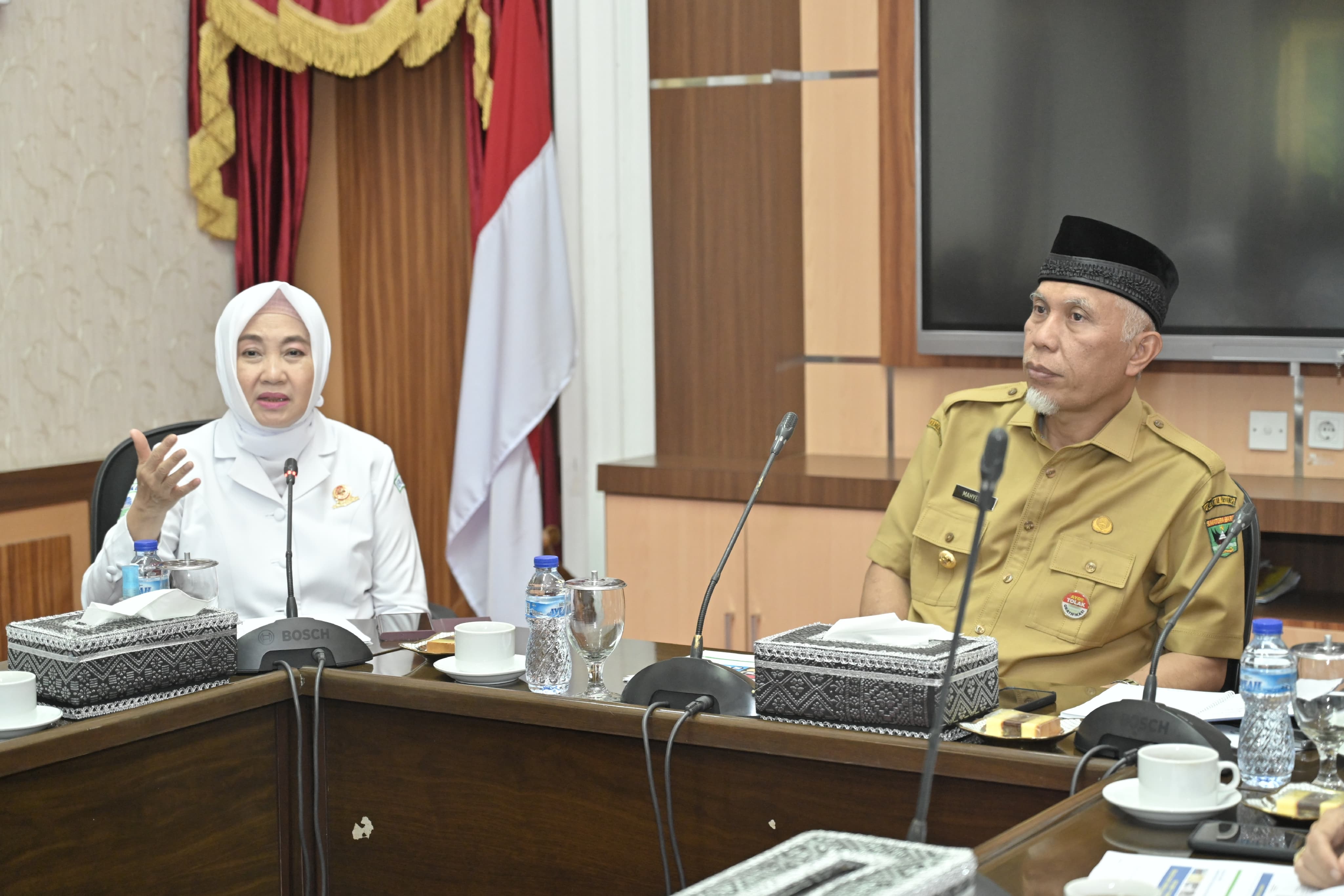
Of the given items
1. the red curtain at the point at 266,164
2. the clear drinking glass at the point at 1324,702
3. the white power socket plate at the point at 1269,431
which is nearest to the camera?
the clear drinking glass at the point at 1324,702

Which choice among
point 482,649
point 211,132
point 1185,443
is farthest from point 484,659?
point 211,132

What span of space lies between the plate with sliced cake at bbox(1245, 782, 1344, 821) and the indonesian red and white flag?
270cm

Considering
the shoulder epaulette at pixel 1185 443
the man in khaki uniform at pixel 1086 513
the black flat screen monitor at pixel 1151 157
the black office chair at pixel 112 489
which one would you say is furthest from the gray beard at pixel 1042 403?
the black office chair at pixel 112 489

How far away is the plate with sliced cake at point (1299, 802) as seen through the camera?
54.4 inches

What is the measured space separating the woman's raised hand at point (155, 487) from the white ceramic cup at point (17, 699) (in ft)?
1.81

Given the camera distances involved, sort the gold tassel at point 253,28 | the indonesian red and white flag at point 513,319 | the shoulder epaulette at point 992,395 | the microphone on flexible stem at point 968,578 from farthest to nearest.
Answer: the gold tassel at point 253,28 → the indonesian red and white flag at point 513,319 → the shoulder epaulette at point 992,395 → the microphone on flexible stem at point 968,578

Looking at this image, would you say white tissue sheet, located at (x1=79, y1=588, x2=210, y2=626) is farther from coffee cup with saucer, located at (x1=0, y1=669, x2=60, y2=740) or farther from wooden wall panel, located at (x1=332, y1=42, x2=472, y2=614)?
wooden wall panel, located at (x1=332, y1=42, x2=472, y2=614)

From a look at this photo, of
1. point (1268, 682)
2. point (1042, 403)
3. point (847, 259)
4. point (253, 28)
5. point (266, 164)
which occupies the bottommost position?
point (1268, 682)

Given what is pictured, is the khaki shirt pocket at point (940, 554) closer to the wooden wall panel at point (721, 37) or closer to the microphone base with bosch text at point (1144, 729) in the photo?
the microphone base with bosch text at point (1144, 729)

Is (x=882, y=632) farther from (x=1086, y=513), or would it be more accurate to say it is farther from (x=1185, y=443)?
(x=1185, y=443)

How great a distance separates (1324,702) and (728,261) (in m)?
2.52

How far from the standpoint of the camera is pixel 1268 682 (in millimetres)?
1522

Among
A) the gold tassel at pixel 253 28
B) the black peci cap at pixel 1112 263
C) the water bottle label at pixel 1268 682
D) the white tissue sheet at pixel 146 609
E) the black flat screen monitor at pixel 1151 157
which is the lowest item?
the water bottle label at pixel 1268 682

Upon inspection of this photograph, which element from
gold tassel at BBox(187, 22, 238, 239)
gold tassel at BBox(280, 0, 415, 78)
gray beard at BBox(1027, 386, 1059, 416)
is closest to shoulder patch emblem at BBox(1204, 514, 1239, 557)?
gray beard at BBox(1027, 386, 1059, 416)
